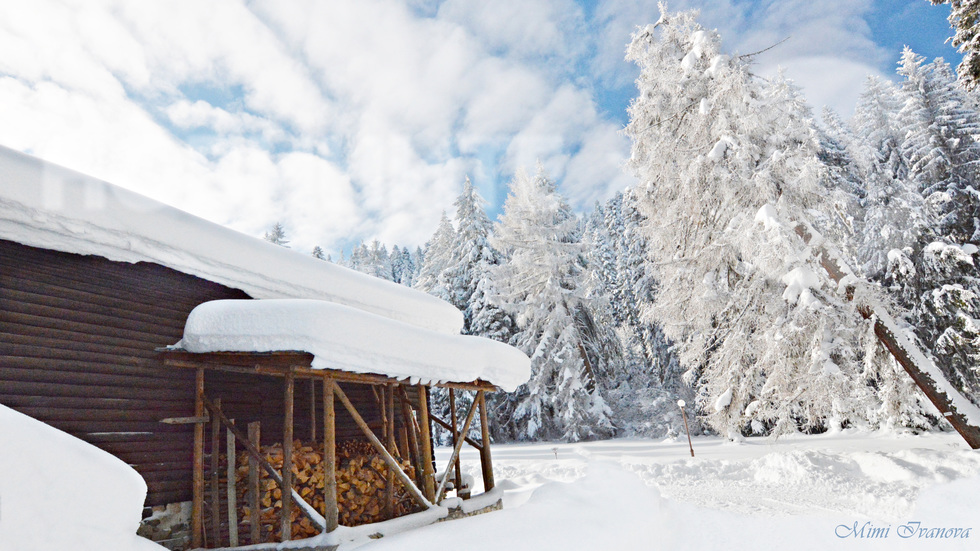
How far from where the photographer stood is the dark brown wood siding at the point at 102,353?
514 cm

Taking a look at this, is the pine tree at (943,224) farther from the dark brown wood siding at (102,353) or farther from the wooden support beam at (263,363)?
the dark brown wood siding at (102,353)

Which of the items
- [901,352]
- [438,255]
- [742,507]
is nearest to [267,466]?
[742,507]

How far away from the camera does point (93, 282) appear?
18.9 ft

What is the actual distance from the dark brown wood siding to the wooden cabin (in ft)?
0.04

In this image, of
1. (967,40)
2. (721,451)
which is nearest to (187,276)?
(967,40)

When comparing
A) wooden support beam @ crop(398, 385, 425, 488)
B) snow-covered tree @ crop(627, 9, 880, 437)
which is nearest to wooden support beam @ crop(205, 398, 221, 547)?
wooden support beam @ crop(398, 385, 425, 488)

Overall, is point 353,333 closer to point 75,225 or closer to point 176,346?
point 176,346

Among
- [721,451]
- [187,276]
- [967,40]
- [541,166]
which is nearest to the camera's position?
[187,276]

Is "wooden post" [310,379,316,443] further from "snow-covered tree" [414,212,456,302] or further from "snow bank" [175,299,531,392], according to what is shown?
"snow-covered tree" [414,212,456,302]

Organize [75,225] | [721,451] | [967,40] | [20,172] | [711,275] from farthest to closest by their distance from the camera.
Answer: [721,451]
[711,275]
[967,40]
[75,225]
[20,172]

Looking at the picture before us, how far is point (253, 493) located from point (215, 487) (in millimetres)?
530

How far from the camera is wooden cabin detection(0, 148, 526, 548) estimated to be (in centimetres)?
516

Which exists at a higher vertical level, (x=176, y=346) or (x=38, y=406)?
(x=176, y=346)

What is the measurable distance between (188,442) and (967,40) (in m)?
13.6
